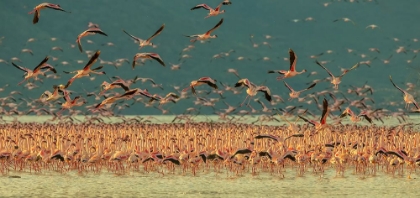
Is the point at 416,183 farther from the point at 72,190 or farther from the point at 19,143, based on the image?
the point at 19,143

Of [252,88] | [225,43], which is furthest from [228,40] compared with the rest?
[252,88]

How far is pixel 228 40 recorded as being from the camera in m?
169

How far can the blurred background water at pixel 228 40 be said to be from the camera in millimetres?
151625

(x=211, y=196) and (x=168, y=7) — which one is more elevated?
(x=168, y=7)

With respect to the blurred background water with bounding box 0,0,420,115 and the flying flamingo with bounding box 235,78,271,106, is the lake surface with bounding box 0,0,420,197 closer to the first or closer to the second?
the blurred background water with bounding box 0,0,420,115

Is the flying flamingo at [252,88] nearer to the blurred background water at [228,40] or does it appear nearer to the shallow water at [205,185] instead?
the shallow water at [205,185]

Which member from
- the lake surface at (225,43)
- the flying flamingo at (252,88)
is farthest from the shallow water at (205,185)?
the lake surface at (225,43)

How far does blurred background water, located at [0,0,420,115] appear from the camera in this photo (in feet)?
497

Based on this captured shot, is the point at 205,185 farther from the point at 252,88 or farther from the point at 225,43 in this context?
the point at 225,43

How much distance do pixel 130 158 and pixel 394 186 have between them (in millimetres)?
6544

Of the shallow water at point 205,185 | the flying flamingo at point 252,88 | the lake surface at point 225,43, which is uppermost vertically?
the lake surface at point 225,43

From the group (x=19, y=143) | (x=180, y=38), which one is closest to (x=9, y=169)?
(x=19, y=143)

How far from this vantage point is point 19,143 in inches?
1180

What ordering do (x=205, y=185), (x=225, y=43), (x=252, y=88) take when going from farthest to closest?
(x=225, y=43) → (x=252, y=88) → (x=205, y=185)
